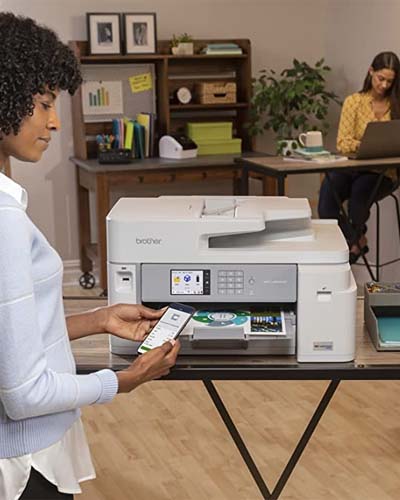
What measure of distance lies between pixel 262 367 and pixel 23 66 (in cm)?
94

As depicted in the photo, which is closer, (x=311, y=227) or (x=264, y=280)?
(x=264, y=280)

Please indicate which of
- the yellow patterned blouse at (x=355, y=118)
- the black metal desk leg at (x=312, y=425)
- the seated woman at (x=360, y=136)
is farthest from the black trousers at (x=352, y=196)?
the black metal desk leg at (x=312, y=425)

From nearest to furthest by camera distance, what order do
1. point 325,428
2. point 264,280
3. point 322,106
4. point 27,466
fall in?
1. point 27,466
2. point 264,280
3. point 325,428
4. point 322,106

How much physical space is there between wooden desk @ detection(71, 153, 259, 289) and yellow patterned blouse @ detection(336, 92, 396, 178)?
1.98ft

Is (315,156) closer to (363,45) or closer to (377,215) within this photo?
(377,215)

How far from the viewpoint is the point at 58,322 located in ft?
4.91

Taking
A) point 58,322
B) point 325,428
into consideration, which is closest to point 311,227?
point 58,322

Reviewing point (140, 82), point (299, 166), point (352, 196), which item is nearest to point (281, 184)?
point (299, 166)

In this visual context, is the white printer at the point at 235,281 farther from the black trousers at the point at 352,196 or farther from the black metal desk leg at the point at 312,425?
the black trousers at the point at 352,196

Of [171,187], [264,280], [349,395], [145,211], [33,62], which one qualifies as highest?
[33,62]

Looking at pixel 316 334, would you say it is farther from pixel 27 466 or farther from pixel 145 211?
pixel 27 466

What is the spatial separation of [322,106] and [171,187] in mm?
1063

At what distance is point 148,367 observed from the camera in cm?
170

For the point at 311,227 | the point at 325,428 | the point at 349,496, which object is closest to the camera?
the point at 311,227
